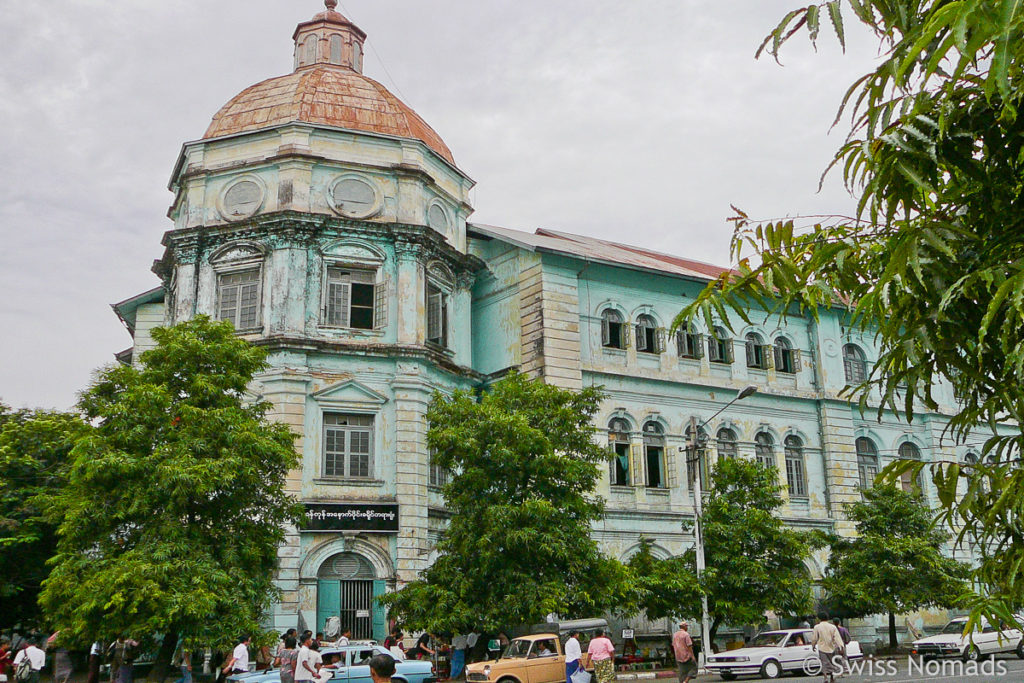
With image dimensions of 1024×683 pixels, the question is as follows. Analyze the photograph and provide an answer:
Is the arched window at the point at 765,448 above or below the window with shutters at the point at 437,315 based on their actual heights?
below

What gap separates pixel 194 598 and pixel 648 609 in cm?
1238

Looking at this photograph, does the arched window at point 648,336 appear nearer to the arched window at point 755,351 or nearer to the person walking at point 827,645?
the arched window at point 755,351

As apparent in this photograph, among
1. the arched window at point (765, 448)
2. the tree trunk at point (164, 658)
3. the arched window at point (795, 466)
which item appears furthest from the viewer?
the arched window at point (795, 466)

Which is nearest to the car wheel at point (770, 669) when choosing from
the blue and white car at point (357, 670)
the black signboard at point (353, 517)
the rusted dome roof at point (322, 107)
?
the blue and white car at point (357, 670)

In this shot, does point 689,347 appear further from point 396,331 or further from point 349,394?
point 349,394

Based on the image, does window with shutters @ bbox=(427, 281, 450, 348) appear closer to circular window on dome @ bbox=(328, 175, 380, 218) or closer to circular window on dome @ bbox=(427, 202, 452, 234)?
circular window on dome @ bbox=(427, 202, 452, 234)

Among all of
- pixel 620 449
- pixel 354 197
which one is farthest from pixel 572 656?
pixel 354 197

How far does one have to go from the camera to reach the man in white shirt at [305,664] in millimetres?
16266

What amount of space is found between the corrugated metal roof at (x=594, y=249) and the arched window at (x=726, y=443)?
5155 millimetres

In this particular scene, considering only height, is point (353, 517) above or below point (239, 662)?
above

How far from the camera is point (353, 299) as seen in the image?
94.0 ft

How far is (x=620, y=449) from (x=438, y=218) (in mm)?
9147

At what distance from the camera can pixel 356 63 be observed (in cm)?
3541

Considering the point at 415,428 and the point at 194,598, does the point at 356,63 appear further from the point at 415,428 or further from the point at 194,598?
the point at 194,598
